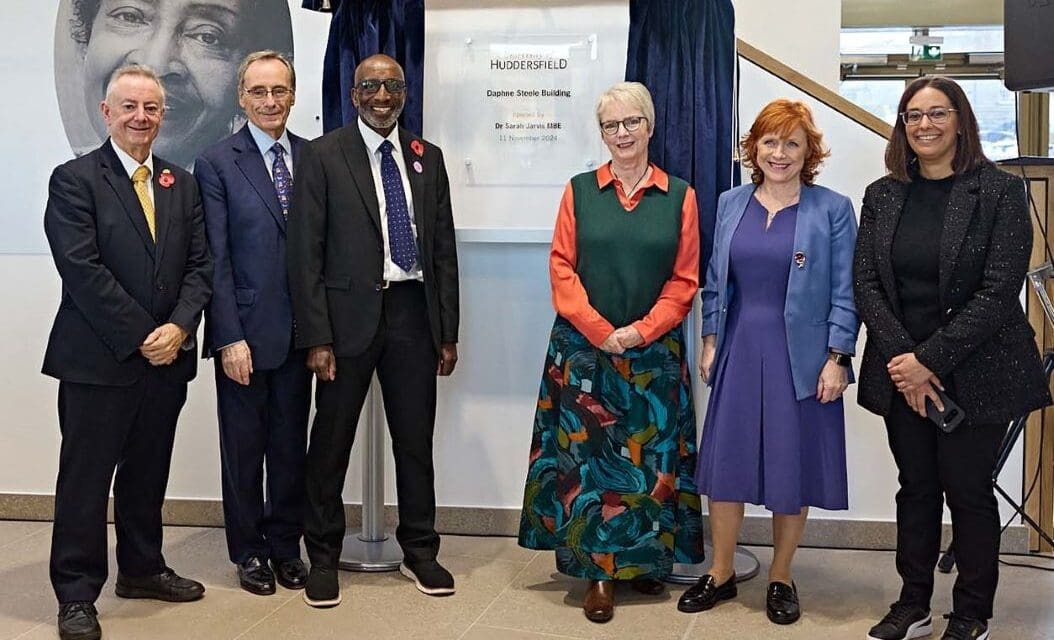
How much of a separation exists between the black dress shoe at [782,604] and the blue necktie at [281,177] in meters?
1.87

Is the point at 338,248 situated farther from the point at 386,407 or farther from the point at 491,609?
the point at 491,609

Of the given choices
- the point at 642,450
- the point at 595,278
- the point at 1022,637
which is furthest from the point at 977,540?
the point at 595,278

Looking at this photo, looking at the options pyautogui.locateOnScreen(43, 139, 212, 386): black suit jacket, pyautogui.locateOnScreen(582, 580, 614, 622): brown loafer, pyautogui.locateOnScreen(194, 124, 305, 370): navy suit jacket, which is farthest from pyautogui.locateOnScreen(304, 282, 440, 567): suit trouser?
pyautogui.locateOnScreen(582, 580, 614, 622): brown loafer

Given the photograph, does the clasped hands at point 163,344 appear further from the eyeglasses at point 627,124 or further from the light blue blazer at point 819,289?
the light blue blazer at point 819,289

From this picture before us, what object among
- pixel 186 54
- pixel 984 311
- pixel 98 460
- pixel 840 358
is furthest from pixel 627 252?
pixel 186 54

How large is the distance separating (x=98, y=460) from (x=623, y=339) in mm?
1539

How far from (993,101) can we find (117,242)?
7.17 m

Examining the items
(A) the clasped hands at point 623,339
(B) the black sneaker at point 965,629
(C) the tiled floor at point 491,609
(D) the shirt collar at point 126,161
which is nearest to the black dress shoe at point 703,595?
(C) the tiled floor at point 491,609

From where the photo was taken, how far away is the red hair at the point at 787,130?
3.18 m

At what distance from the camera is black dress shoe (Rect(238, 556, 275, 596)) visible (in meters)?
3.53

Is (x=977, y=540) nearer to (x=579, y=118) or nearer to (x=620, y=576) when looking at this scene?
(x=620, y=576)

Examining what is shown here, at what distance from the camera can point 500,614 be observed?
11.1 feet

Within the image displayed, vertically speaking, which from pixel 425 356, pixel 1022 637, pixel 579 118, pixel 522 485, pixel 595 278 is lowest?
pixel 1022 637

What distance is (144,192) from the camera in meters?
3.23
